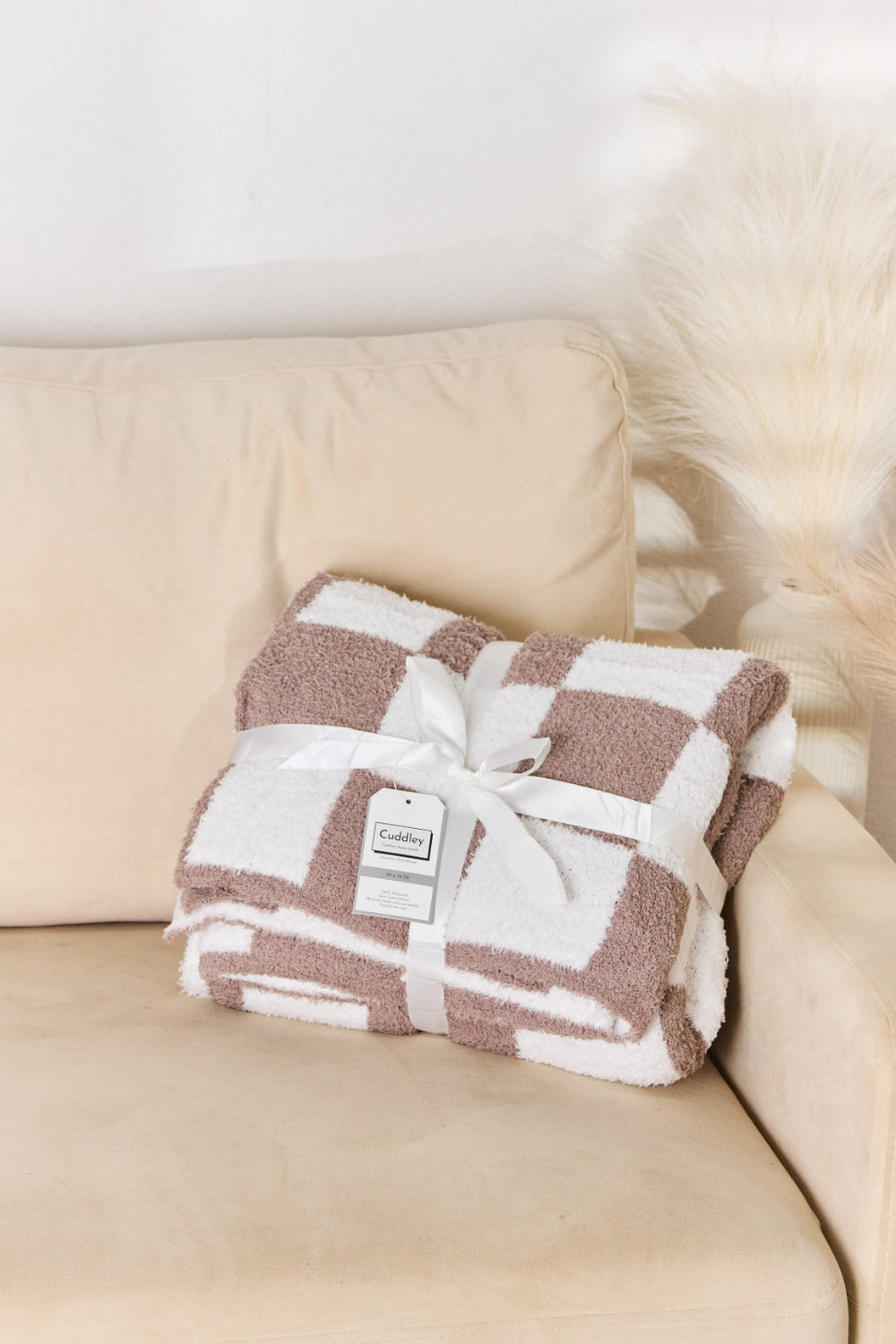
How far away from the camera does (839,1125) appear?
753 mm

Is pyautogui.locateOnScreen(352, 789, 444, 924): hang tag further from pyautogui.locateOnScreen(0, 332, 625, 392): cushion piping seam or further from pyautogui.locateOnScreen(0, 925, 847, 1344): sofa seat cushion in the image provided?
pyautogui.locateOnScreen(0, 332, 625, 392): cushion piping seam

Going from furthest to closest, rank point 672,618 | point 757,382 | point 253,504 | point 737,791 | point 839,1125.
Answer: point 672,618, point 757,382, point 253,504, point 737,791, point 839,1125

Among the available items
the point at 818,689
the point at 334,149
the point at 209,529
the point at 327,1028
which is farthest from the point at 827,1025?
the point at 334,149

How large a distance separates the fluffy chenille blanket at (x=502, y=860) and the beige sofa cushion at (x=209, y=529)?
0.09 metres

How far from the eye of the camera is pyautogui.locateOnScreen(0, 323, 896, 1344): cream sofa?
27.8 inches

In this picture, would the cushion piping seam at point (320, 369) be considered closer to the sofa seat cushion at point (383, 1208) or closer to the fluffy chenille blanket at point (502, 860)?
the fluffy chenille blanket at point (502, 860)

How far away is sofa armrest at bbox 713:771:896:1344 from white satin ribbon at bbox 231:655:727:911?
6 cm

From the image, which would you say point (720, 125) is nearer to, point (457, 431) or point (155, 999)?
point (457, 431)

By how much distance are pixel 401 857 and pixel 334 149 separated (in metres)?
0.81

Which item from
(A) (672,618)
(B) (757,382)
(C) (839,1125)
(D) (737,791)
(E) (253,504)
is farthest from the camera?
(A) (672,618)

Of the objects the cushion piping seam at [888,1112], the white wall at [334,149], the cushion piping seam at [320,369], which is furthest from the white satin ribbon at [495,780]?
the white wall at [334,149]

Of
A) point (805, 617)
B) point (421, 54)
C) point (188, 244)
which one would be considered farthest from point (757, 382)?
point (188, 244)

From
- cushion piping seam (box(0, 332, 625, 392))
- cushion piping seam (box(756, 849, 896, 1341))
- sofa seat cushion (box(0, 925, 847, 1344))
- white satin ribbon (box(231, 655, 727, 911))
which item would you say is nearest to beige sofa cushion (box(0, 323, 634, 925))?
cushion piping seam (box(0, 332, 625, 392))

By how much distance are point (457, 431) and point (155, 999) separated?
0.58 meters
